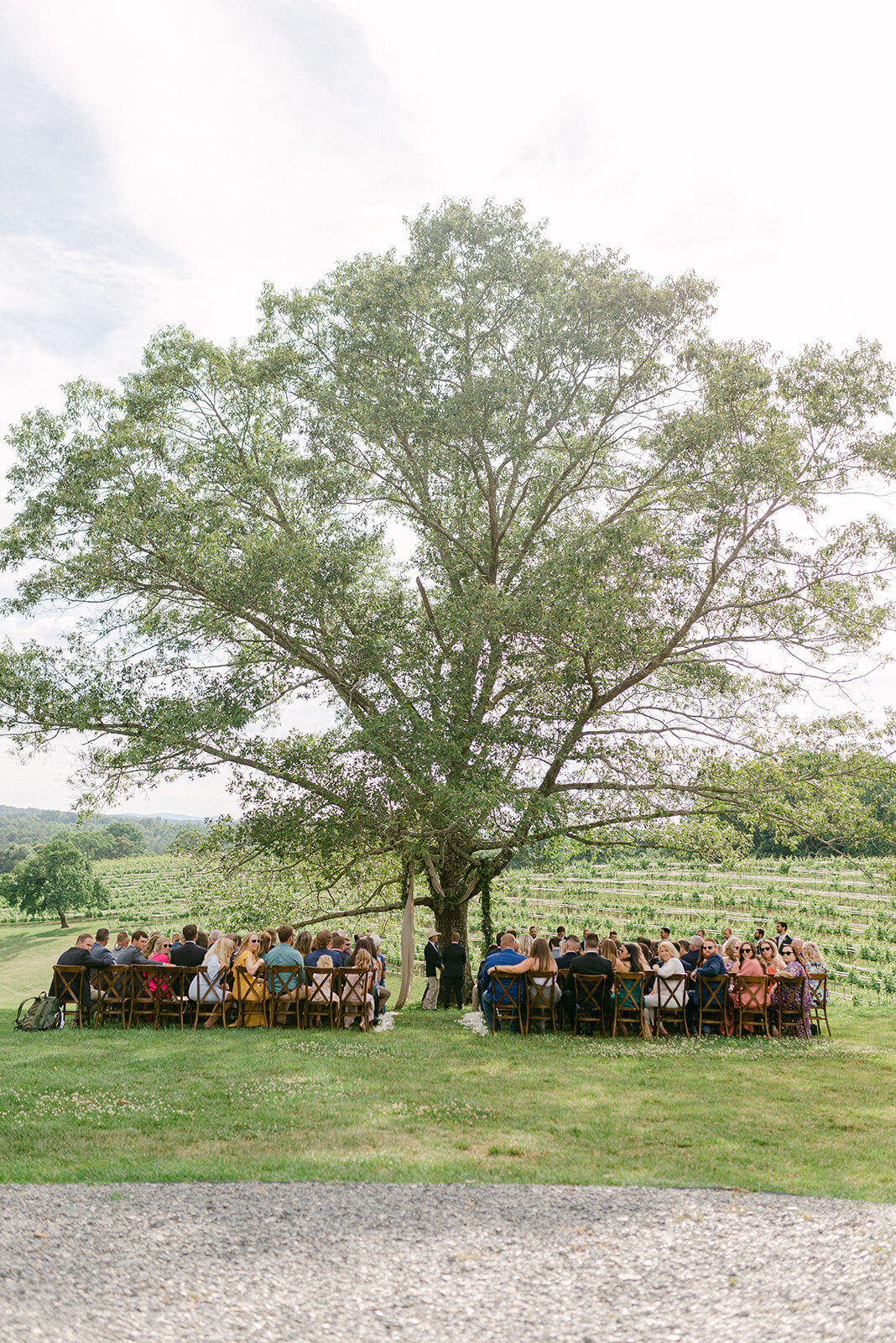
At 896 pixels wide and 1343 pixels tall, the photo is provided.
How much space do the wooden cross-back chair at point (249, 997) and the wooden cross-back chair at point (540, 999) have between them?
142 inches

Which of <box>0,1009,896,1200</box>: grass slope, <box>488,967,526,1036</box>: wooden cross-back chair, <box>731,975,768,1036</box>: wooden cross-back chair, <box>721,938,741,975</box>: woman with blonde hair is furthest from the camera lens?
<box>721,938,741,975</box>: woman with blonde hair

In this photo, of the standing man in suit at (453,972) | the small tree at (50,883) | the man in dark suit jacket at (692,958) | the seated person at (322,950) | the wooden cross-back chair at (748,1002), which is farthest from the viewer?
the small tree at (50,883)

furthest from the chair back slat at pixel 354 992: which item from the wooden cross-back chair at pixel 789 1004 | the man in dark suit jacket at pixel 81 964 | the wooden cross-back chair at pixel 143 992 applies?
the wooden cross-back chair at pixel 789 1004

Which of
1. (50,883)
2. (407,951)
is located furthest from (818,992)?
(50,883)

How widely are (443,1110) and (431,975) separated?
26.5 ft

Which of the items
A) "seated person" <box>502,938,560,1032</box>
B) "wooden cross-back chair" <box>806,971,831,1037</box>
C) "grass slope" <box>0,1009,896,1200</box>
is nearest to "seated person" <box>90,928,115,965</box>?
"grass slope" <box>0,1009,896,1200</box>

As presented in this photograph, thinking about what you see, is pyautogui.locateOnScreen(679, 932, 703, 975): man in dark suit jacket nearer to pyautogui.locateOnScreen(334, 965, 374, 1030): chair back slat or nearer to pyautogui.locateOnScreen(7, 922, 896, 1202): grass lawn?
pyautogui.locateOnScreen(7, 922, 896, 1202): grass lawn

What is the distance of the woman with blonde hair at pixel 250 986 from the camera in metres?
12.5

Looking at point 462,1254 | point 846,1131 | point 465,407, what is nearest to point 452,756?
point 465,407

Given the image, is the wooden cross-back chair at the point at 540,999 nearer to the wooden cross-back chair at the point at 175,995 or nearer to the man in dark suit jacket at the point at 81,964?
the wooden cross-back chair at the point at 175,995

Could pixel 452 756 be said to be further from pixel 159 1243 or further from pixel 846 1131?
pixel 159 1243

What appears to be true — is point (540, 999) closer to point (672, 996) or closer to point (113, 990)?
point (672, 996)

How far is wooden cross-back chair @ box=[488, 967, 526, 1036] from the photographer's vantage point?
12531mm

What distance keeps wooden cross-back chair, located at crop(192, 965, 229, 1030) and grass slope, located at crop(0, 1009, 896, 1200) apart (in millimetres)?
620
